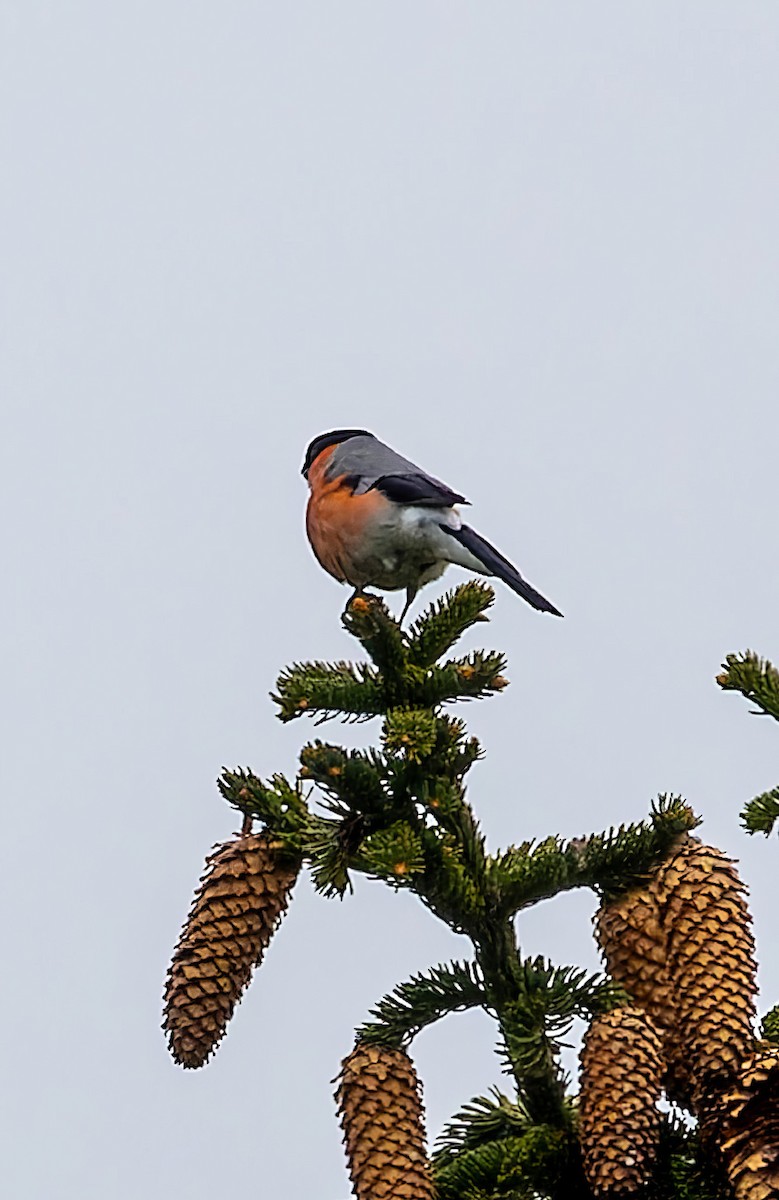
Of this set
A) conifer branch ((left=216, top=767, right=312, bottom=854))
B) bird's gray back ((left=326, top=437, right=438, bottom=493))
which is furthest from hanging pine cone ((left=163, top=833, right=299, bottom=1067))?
bird's gray back ((left=326, top=437, right=438, bottom=493))

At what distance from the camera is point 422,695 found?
2.66 m

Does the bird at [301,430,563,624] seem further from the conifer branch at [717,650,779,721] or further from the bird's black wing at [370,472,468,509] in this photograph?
the conifer branch at [717,650,779,721]

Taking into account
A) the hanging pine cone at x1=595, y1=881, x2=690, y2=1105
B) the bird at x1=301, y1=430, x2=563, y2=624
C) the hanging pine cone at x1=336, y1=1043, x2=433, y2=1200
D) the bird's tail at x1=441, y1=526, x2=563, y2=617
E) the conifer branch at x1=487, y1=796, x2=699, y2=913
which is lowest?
the hanging pine cone at x1=336, y1=1043, x2=433, y2=1200

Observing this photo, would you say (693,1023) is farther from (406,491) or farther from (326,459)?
(326,459)

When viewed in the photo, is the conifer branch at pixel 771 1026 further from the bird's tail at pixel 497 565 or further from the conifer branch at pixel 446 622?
the bird's tail at pixel 497 565

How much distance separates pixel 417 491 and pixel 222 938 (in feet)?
8.01

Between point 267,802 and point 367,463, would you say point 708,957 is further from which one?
point 367,463

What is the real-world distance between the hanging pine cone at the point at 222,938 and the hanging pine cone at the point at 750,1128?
2.48 ft

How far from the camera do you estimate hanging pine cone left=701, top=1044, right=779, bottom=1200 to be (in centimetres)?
196

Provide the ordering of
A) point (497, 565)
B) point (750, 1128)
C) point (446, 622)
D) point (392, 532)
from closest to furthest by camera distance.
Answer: point (750, 1128) → point (446, 622) → point (497, 565) → point (392, 532)

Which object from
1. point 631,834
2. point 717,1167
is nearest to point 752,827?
point 631,834

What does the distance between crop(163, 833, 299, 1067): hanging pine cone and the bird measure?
198cm

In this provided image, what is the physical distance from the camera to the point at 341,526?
4.73 metres

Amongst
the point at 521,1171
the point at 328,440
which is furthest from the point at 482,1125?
the point at 328,440
